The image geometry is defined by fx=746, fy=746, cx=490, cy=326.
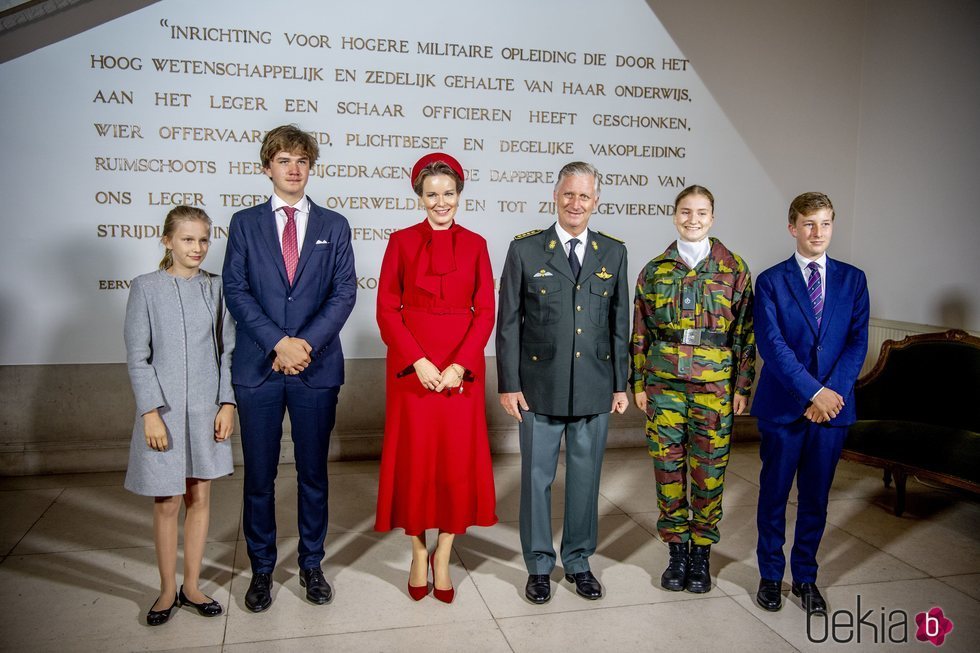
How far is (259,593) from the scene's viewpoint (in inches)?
105

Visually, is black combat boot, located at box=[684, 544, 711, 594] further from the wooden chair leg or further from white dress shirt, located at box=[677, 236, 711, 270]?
the wooden chair leg

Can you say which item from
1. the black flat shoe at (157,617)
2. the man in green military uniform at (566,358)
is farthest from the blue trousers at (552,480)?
the black flat shoe at (157,617)

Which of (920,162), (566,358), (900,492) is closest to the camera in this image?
(566,358)

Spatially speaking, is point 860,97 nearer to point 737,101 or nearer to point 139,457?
point 737,101

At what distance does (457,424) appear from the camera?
2.66m

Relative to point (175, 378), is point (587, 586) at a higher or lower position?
lower

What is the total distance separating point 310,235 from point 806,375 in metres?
1.80

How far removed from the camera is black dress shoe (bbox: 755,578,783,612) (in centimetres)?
270

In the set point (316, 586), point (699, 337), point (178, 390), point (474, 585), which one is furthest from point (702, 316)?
point (178, 390)

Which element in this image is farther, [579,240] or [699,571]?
[699,571]

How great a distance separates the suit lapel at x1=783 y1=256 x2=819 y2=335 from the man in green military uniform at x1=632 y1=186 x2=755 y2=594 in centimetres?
14

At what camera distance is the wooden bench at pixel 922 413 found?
11.6 ft

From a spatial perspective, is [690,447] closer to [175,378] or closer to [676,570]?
[676,570]

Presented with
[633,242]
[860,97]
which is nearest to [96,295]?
[633,242]
